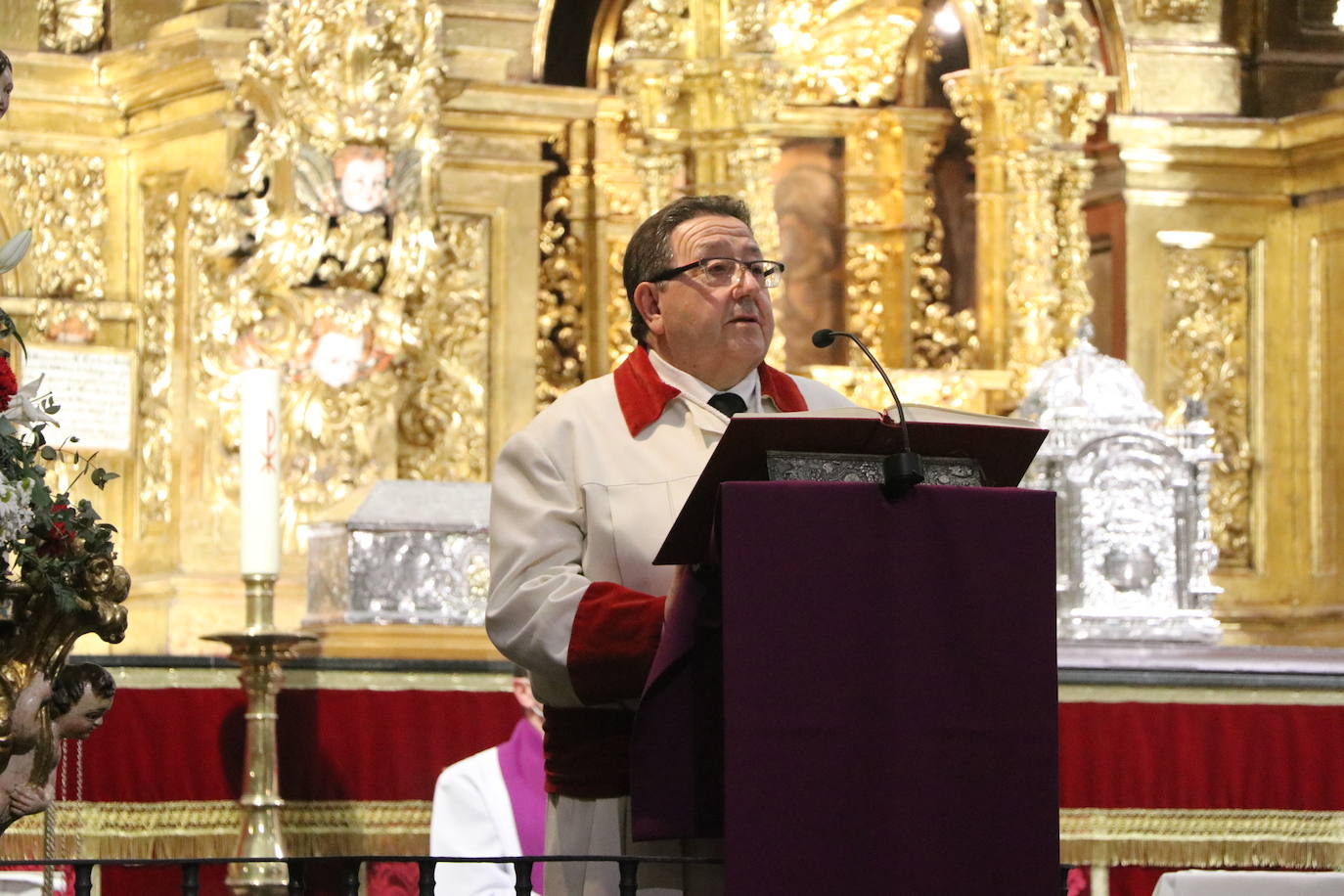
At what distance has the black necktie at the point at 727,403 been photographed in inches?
154

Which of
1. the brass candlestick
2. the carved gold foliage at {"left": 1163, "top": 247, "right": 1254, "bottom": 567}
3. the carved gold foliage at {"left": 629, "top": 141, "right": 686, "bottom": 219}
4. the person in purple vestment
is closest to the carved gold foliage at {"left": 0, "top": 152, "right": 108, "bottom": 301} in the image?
the carved gold foliage at {"left": 629, "top": 141, "right": 686, "bottom": 219}

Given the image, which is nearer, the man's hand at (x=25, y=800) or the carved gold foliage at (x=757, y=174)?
the man's hand at (x=25, y=800)

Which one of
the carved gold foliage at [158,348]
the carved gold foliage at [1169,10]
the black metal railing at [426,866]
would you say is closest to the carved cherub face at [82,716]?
the black metal railing at [426,866]

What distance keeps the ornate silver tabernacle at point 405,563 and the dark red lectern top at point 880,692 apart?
4.51 meters

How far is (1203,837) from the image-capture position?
7184mm

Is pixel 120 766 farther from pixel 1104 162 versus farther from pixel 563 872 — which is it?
pixel 1104 162

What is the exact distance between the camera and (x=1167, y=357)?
11672 mm

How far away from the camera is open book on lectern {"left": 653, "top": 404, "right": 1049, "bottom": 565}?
336 cm

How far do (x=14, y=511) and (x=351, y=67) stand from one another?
551 cm

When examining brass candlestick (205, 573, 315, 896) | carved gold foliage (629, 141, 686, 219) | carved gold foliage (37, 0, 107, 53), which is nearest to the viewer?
brass candlestick (205, 573, 315, 896)

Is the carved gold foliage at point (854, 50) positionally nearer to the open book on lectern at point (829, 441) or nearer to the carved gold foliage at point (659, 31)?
the carved gold foliage at point (659, 31)

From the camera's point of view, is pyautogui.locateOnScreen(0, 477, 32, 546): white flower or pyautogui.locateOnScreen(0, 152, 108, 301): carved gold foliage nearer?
pyautogui.locateOnScreen(0, 477, 32, 546): white flower

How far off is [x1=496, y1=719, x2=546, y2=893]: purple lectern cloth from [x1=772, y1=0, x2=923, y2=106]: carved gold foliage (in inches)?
224

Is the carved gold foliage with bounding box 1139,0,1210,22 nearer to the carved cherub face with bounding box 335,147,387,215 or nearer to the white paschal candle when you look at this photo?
the carved cherub face with bounding box 335,147,387,215
